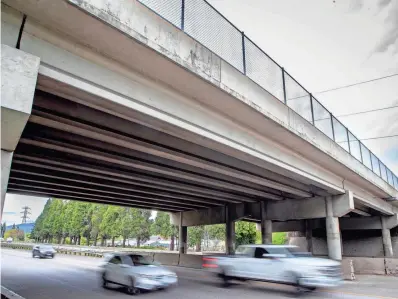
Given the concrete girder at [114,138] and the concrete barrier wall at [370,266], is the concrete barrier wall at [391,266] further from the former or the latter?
the concrete girder at [114,138]

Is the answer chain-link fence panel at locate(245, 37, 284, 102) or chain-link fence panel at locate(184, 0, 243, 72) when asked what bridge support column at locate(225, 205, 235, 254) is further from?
chain-link fence panel at locate(184, 0, 243, 72)

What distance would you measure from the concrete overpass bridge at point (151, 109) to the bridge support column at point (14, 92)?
18mm

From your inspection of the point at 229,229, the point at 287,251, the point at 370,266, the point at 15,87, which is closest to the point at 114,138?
the point at 15,87

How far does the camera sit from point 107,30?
6680mm

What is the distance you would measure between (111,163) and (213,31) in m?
7.82

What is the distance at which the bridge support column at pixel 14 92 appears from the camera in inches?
220

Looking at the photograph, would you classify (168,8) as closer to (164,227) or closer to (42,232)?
(164,227)

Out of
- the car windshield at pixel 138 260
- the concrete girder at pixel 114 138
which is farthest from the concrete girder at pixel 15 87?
the car windshield at pixel 138 260

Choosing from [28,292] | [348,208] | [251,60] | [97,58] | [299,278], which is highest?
[251,60]

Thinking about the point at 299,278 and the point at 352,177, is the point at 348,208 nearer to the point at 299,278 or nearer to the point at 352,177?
the point at 352,177

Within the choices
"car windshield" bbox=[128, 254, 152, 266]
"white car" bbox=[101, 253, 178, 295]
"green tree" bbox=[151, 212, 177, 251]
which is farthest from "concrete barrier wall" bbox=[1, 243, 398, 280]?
"green tree" bbox=[151, 212, 177, 251]

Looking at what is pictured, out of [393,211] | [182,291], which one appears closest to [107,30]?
[182,291]

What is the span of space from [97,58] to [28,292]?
359 inches

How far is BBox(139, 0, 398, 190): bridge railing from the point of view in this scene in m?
8.83
